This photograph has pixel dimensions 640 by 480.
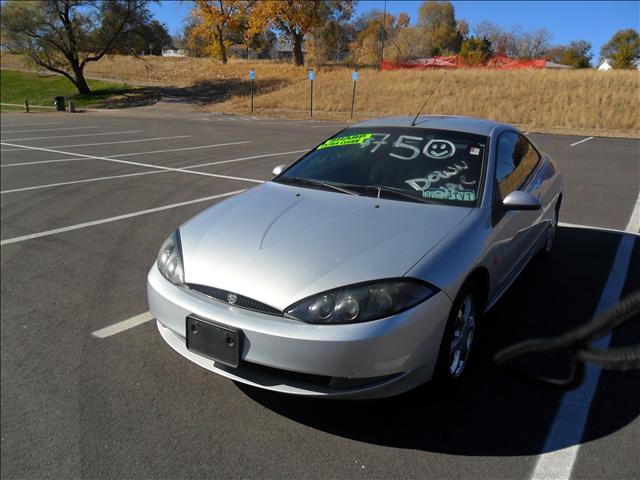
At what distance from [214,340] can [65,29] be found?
38836 mm

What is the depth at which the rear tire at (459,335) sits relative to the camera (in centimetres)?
257

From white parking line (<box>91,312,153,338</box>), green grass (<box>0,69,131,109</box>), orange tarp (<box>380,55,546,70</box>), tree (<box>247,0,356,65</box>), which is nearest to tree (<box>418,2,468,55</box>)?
orange tarp (<box>380,55,546,70</box>)

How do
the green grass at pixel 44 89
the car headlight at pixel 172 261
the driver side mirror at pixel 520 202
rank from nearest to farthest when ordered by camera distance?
Result: 1. the car headlight at pixel 172 261
2. the driver side mirror at pixel 520 202
3. the green grass at pixel 44 89

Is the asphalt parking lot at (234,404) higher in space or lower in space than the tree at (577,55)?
lower

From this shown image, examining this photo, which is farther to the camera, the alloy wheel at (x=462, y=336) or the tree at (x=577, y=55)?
the tree at (x=577, y=55)

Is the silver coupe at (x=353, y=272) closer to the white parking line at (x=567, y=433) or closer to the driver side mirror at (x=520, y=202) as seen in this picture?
the driver side mirror at (x=520, y=202)

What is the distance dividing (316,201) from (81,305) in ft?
6.52

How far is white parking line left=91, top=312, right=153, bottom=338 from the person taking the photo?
3346mm

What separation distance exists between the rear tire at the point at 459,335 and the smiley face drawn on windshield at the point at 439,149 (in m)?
1.12

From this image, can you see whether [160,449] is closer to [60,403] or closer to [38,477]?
[38,477]

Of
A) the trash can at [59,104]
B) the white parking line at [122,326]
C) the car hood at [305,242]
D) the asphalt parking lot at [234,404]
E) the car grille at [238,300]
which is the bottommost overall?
the trash can at [59,104]

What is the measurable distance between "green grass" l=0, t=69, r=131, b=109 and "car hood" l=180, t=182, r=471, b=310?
115 feet

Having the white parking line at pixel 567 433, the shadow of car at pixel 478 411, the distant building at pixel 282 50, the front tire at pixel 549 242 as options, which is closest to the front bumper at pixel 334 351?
the shadow of car at pixel 478 411

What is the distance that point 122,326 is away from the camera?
3.46 meters
